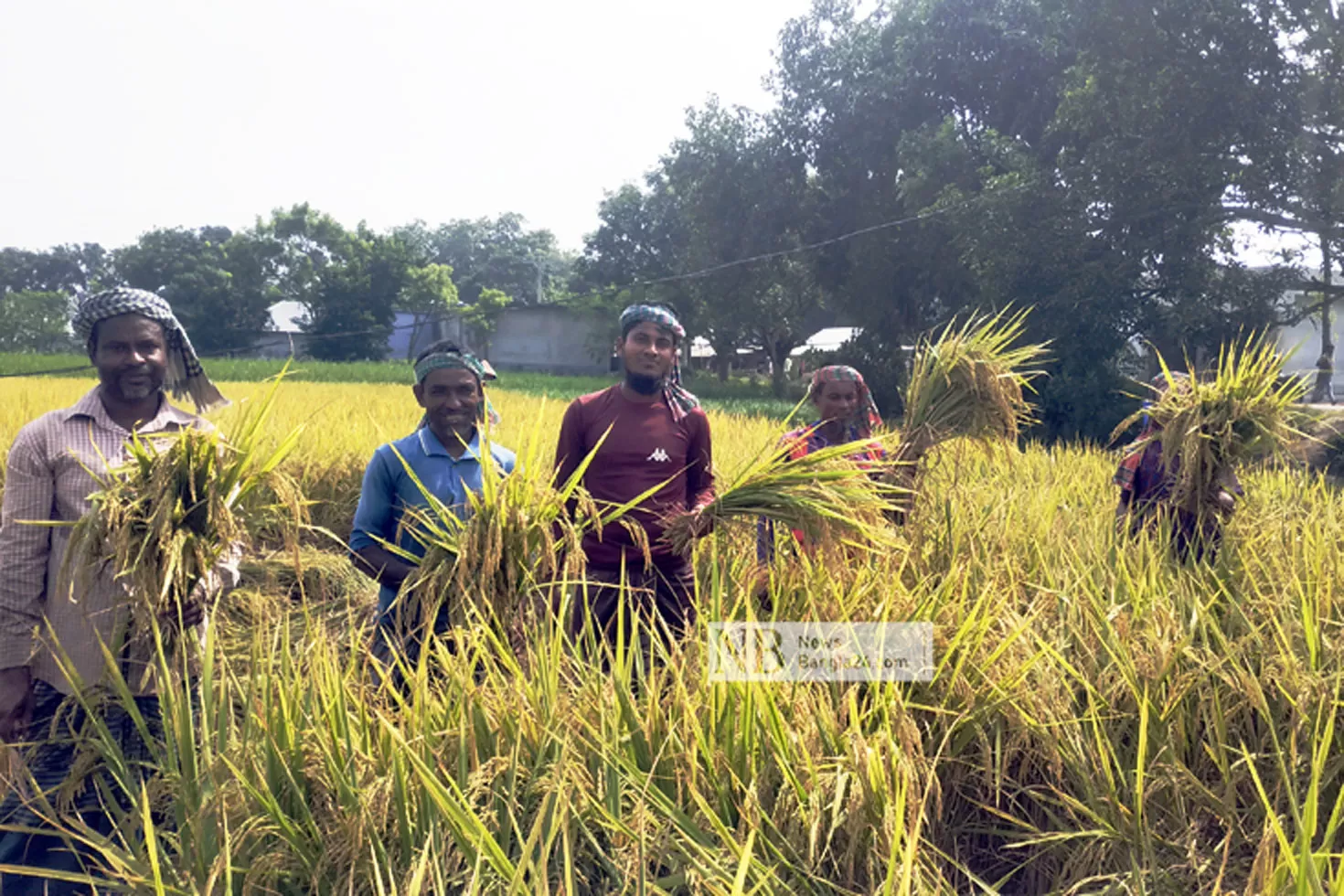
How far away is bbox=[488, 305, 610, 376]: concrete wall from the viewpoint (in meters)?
40.2

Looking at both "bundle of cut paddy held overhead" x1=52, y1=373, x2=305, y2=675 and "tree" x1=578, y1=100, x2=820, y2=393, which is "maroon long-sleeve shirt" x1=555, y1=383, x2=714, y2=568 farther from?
"tree" x1=578, y1=100, x2=820, y2=393

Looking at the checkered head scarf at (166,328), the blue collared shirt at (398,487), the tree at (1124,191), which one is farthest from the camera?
the tree at (1124,191)

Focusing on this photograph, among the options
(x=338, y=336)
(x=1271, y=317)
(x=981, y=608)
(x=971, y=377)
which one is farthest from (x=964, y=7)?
(x=338, y=336)

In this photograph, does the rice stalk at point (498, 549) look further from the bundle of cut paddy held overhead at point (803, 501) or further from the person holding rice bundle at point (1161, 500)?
the person holding rice bundle at point (1161, 500)

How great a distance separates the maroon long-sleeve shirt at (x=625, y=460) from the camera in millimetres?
2814

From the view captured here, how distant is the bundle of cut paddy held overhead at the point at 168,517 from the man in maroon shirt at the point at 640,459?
0.97 metres

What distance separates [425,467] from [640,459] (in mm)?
633

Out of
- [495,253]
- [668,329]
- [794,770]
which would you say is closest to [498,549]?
[794,770]

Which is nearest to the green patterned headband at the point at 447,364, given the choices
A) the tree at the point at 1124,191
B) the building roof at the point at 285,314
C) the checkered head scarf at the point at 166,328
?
the checkered head scarf at the point at 166,328

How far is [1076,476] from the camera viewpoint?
5.75 m

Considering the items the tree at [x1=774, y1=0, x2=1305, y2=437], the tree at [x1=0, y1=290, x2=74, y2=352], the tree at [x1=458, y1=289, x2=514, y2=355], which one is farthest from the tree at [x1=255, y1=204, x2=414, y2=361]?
the tree at [x1=774, y1=0, x2=1305, y2=437]

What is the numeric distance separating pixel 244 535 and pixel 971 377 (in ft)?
8.51

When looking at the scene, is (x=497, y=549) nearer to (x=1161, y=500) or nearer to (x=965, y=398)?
(x=965, y=398)

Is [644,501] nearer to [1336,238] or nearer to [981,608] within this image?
[981,608]
